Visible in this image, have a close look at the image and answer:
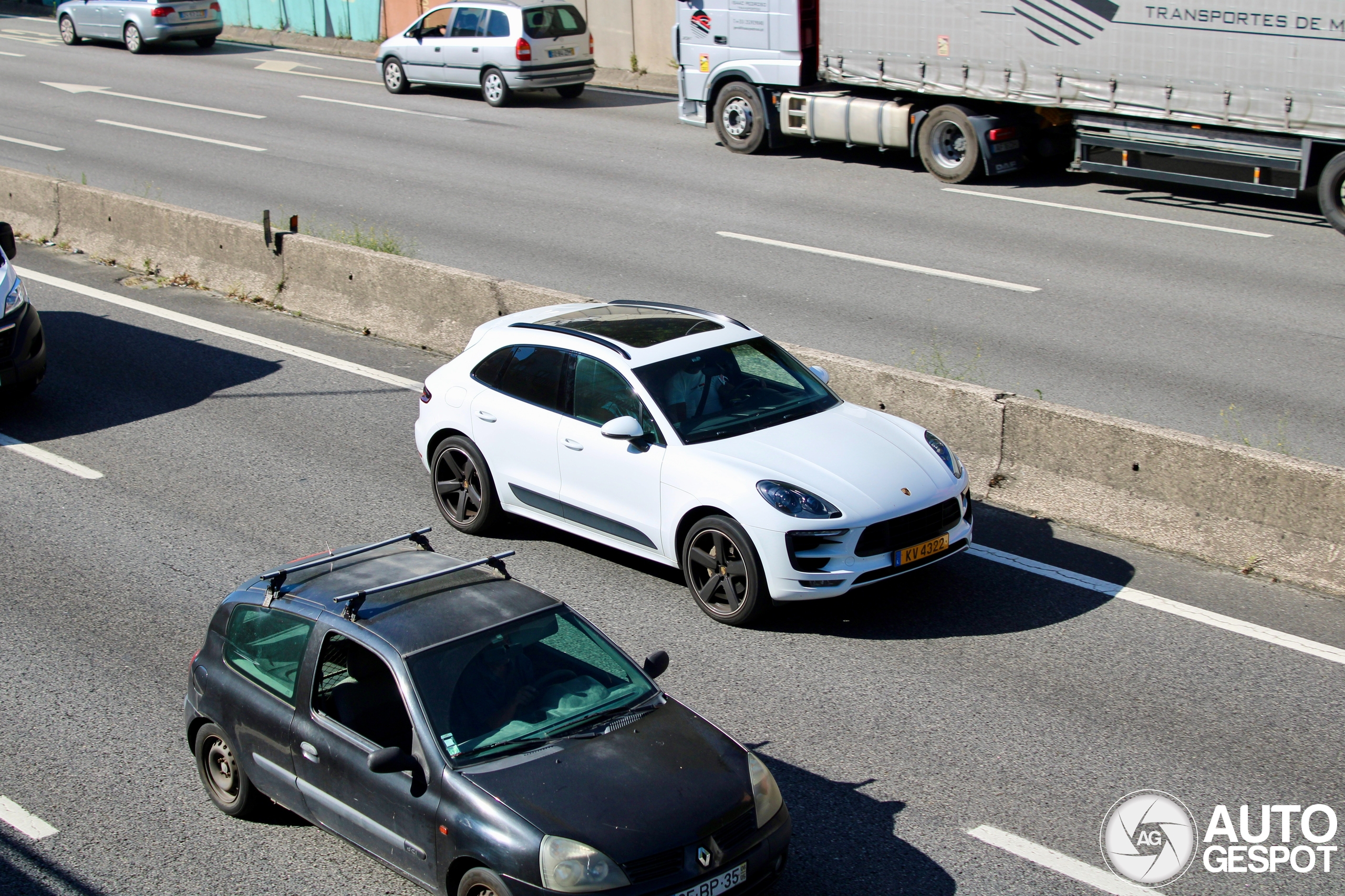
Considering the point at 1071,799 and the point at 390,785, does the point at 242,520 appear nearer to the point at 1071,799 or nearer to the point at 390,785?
the point at 390,785

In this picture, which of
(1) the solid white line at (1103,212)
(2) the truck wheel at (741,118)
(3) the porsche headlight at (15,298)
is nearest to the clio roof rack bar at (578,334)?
(3) the porsche headlight at (15,298)

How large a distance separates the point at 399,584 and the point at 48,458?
6113 mm

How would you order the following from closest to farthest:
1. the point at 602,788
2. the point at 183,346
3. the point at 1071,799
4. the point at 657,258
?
the point at 602,788
the point at 1071,799
the point at 183,346
the point at 657,258

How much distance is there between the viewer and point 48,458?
1055 centimetres

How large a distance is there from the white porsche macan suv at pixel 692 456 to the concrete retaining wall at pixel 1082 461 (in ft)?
3.45

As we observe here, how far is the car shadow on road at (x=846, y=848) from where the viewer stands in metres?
5.32

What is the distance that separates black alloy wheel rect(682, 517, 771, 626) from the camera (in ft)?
24.7

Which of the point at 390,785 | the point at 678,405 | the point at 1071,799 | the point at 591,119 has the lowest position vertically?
the point at 1071,799

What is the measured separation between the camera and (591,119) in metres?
25.2

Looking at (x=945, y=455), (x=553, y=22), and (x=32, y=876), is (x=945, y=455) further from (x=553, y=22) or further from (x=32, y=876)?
(x=553, y=22)

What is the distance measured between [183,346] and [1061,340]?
856cm

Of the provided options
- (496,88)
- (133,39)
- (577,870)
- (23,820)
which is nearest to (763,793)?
(577,870)

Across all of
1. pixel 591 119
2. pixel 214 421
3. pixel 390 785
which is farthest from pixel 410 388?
pixel 591 119

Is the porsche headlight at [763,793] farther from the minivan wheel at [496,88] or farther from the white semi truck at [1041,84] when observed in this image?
the minivan wheel at [496,88]
